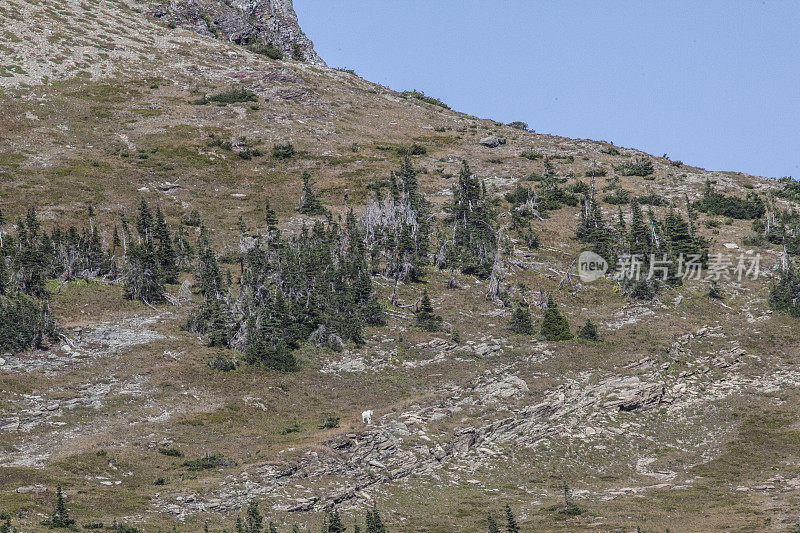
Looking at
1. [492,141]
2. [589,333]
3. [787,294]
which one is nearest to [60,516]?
[589,333]

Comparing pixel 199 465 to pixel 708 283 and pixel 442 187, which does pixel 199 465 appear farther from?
pixel 442 187

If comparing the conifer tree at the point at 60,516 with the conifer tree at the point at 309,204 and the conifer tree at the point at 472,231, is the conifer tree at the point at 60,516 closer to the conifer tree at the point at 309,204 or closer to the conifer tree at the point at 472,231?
the conifer tree at the point at 472,231

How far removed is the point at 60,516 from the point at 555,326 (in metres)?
37.7

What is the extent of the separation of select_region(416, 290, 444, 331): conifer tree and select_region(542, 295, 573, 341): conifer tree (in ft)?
25.5

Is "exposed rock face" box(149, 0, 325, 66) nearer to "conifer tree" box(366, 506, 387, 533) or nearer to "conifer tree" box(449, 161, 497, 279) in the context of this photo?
"conifer tree" box(449, 161, 497, 279)

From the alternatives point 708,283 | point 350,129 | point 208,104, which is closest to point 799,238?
point 708,283

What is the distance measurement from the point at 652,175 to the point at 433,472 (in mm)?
66062

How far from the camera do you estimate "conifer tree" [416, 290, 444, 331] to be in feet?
203

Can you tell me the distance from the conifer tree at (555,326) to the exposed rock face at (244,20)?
104236mm

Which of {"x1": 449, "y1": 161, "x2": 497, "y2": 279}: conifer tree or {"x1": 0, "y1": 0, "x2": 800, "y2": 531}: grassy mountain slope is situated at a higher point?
{"x1": 449, "y1": 161, "x2": 497, "y2": 279}: conifer tree

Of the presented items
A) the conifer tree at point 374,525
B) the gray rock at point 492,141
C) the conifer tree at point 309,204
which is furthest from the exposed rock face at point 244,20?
the conifer tree at point 374,525

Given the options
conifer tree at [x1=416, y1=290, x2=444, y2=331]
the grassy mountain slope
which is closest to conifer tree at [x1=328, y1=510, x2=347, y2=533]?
the grassy mountain slope

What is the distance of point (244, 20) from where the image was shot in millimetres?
151250

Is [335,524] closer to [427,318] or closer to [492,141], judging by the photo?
[427,318]
